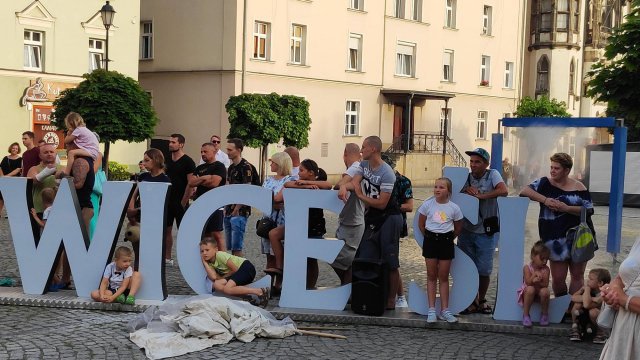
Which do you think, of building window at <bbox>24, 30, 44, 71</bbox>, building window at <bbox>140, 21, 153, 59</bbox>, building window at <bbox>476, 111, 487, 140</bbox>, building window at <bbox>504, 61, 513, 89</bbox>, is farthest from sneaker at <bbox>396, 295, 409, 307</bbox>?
building window at <bbox>504, 61, 513, 89</bbox>

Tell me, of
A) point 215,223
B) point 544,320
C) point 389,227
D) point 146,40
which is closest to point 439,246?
point 389,227

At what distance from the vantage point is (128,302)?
9414 mm

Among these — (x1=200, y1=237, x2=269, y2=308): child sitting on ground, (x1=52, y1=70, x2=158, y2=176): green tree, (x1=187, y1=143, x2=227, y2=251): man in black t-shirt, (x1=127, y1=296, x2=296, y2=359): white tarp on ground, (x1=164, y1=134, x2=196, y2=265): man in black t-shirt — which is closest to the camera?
(x1=127, y1=296, x2=296, y2=359): white tarp on ground

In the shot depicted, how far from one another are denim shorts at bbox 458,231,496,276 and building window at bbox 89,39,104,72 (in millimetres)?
24763

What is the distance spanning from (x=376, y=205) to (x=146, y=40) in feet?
104

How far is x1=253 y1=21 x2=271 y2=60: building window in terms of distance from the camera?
3684 cm

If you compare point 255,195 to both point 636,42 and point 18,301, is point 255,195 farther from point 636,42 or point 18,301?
point 636,42

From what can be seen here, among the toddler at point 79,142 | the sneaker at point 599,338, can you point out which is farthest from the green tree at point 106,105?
the sneaker at point 599,338

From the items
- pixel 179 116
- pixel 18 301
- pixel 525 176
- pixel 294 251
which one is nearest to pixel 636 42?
pixel 525 176

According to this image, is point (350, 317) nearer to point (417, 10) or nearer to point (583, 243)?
point (583, 243)

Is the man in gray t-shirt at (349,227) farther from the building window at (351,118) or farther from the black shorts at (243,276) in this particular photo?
the building window at (351,118)

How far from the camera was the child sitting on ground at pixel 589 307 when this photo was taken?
327 inches

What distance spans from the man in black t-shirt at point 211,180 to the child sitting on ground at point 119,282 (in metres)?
1.77

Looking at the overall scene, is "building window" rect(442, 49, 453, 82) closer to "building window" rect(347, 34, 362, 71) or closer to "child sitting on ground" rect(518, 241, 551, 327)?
"building window" rect(347, 34, 362, 71)
